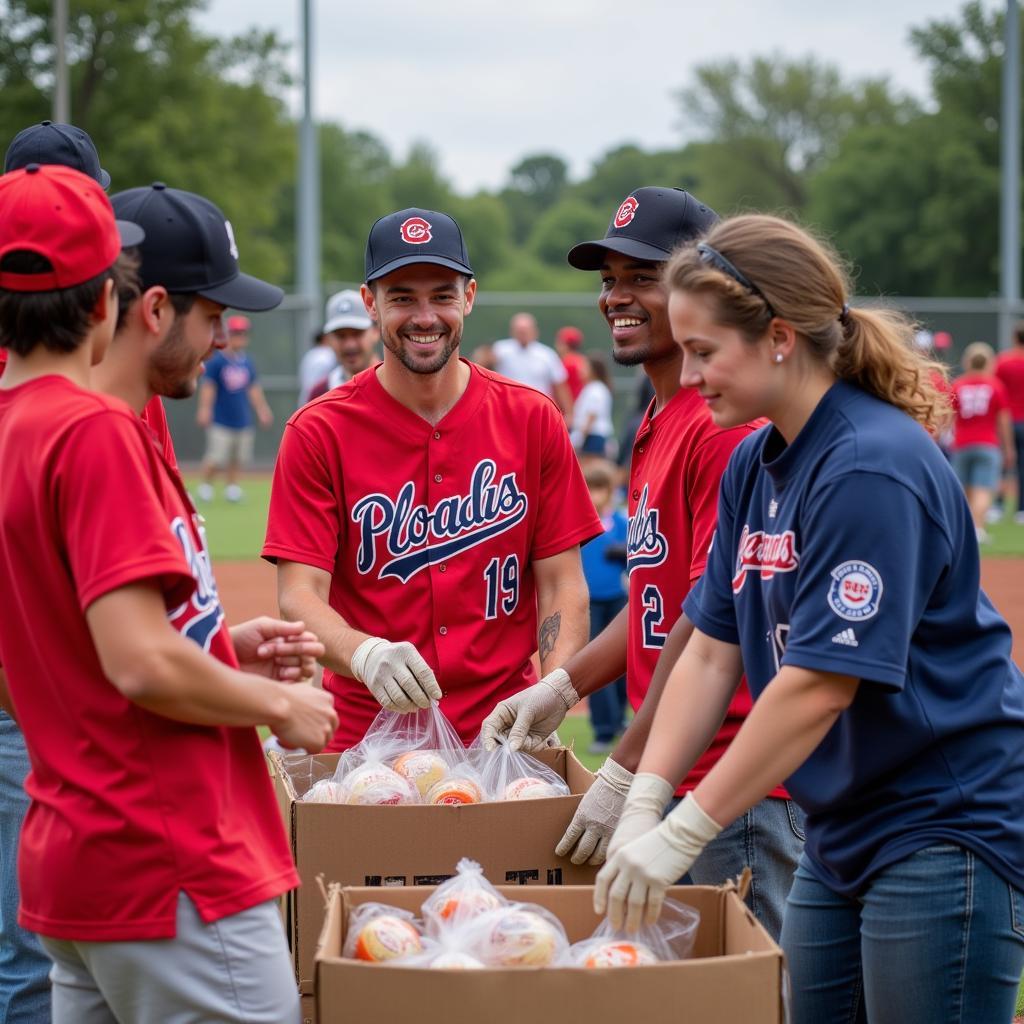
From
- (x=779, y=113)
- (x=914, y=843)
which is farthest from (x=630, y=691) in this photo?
(x=779, y=113)

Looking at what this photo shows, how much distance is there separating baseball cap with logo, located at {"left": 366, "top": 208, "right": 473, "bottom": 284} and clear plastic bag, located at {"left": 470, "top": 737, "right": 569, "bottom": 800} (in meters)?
1.33

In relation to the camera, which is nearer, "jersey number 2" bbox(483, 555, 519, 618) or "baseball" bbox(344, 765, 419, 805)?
"baseball" bbox(344, 765, 419, 805)

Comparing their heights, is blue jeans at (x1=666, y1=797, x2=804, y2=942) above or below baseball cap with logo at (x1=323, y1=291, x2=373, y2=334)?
below

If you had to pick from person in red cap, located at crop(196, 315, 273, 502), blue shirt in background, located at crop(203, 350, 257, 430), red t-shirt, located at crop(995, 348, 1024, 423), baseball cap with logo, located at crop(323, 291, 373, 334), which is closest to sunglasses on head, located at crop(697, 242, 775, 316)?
baseball cap with logo, located at crop(323, 291, 373, 334)

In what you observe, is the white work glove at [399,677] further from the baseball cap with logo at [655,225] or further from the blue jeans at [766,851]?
the baseball cap with logo at [655,225]

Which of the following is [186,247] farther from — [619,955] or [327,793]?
[619,955]

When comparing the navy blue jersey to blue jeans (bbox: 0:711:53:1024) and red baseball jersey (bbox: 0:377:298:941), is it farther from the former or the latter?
blue jeans (bbox: 0:711:53:1024)

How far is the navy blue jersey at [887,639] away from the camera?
2.33 metres

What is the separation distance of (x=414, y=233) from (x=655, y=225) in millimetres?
690

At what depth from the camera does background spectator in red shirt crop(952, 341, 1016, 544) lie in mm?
14875

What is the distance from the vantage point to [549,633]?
156 inches

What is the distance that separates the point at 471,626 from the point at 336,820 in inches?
38.8

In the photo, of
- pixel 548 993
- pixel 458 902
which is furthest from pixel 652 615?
pixel 548 993

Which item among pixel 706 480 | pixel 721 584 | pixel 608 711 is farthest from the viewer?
pixel 608 711
